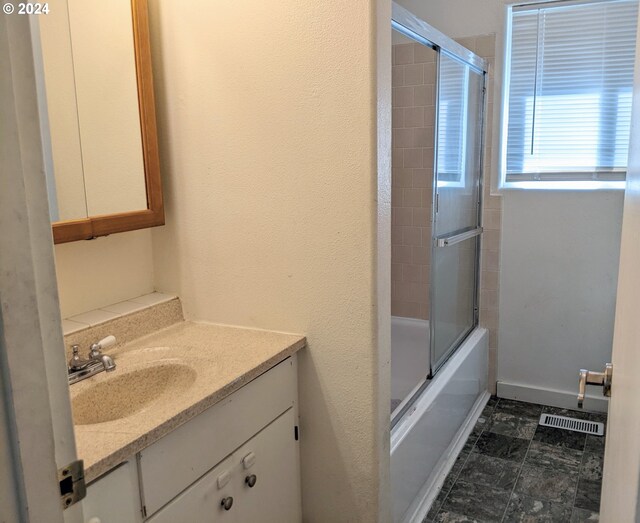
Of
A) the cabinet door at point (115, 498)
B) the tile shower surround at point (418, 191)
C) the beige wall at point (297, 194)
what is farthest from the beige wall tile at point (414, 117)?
the cabinet door at point (115, 498)

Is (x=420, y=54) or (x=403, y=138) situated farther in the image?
(x=403, y=138)

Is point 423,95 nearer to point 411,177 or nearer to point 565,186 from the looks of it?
point 411,177

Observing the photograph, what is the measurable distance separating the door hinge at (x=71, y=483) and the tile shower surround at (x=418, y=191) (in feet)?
7.88

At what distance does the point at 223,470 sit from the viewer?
4.68ft

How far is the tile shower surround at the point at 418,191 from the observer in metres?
2.89

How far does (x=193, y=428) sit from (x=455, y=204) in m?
1.72

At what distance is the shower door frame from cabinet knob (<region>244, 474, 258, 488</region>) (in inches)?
25.3

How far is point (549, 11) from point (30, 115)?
2852mm

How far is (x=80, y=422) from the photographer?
4.65 ft

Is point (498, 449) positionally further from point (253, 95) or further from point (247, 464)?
point (253, 95)

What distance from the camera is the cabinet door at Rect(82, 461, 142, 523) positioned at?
3.57ft

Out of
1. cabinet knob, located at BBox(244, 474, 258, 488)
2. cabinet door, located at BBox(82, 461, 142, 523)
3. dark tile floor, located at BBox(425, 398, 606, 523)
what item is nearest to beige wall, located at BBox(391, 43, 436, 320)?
dark tile floor, located at BBox(425, 398, 606, 523)

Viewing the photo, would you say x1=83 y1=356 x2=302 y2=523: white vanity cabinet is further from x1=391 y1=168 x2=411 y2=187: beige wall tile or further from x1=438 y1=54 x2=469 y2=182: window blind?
x1=391 y1=168 x2=411 y2=187: beige wall tile

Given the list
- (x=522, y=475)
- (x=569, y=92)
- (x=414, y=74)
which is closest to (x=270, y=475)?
(x=522, y=475)
